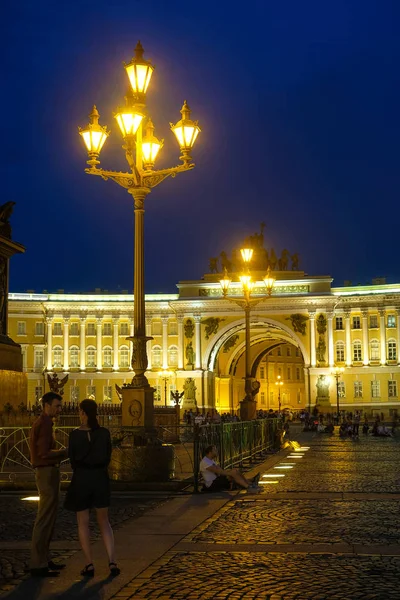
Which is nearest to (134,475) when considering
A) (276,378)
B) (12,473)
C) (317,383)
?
(12,473)

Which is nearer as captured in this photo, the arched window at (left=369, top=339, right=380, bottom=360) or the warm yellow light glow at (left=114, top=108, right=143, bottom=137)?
the warm yellow light glow at (left=114, top=108, right=143, bottom=137)

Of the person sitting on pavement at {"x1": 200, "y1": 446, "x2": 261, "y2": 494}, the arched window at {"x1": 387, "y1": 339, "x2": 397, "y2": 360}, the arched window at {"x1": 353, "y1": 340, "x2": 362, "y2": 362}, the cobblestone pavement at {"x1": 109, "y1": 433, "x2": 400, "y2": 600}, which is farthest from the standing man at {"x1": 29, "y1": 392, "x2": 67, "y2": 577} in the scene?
the arched window at {"x1": 353, "y1": 340, "x2": 362, "y2": 362}

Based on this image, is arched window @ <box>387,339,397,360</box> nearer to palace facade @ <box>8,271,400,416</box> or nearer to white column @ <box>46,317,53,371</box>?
palace facade @ <box>8,271,400,416</box>

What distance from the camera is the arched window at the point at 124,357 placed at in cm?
9100

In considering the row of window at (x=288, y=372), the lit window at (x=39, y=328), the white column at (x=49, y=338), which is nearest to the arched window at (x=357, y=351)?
the row of window at (x=288, y=372)

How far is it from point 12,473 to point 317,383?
69.5 meters

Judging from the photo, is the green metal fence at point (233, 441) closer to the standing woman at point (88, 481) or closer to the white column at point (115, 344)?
the standing woman at point (88, 481)

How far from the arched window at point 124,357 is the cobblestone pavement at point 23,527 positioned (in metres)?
75.9

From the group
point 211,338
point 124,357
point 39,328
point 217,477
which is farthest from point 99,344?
point 217,477

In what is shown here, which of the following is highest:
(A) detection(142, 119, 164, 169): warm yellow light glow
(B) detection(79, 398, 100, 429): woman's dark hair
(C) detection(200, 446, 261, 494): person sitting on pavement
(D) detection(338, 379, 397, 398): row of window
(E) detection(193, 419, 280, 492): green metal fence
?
(A) detection(142, 119, 164, 169): warm yellow light glow

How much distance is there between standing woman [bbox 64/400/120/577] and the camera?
8.23 metres

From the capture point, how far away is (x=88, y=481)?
8.25 metres

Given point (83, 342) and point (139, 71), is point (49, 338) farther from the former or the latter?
point (139, 71)

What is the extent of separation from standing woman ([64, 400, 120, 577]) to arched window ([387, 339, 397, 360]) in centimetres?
8019
